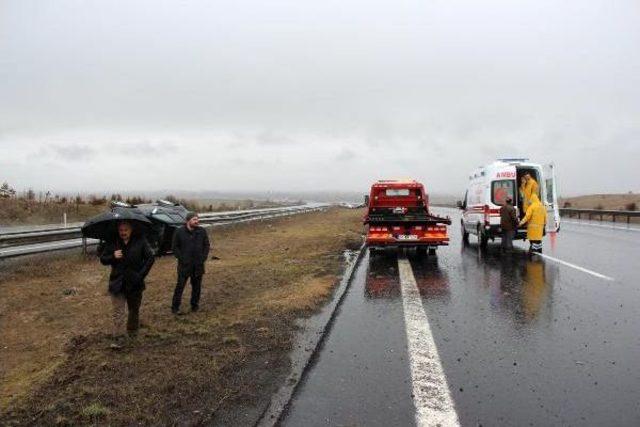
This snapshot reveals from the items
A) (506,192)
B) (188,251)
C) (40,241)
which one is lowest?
(40,241)

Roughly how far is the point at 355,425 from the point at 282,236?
19.1 meters

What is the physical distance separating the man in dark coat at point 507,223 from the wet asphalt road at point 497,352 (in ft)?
10.2

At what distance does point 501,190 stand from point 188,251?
34.8 feet

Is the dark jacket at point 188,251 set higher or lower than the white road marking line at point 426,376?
higher

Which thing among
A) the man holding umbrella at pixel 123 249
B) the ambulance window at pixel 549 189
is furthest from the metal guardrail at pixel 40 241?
the ambulance window at pixel 549 189

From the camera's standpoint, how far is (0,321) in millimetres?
8148

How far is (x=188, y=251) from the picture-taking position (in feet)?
27.0

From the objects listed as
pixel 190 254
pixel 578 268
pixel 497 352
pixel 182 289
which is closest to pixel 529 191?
pixel 578 268

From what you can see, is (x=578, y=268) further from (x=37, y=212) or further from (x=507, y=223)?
(x=37, y=212)

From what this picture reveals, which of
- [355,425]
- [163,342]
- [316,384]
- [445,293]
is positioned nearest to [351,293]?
[445,293]

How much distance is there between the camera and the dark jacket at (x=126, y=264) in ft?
21.2

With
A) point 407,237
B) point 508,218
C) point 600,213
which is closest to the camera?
point 508,218

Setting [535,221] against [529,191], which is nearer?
[535,221]

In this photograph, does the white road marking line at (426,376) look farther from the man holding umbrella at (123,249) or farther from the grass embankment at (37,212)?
the grass embankment at (37,212)
